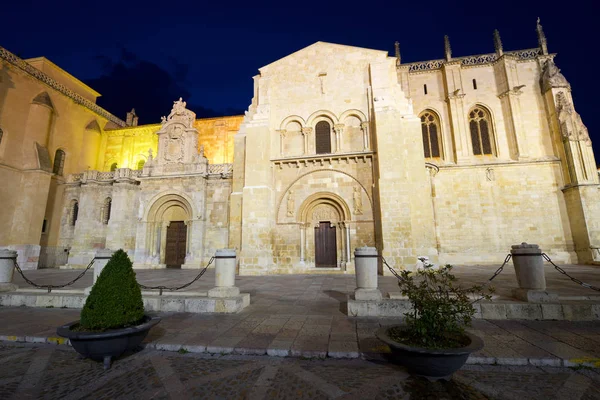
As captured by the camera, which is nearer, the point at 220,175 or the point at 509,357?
the point at 509,357

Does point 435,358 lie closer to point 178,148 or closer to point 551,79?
point 178,148

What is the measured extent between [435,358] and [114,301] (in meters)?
4.03

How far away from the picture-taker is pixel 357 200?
570 inches

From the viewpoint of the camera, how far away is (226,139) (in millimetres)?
23203

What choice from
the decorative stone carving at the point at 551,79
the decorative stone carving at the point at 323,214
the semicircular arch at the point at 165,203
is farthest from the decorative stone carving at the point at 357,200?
the decorative stone carving at the point at 551,79

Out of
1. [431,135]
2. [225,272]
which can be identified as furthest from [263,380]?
[431,135]

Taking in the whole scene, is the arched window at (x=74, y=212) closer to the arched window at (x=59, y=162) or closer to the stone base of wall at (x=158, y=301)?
the arched window at (x=59, y=162)

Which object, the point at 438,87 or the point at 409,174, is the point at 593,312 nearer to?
the point at 409,174

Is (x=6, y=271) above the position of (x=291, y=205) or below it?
below

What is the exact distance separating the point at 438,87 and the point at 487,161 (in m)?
6.44

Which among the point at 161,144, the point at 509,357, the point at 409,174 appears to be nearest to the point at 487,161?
the point at 409,174

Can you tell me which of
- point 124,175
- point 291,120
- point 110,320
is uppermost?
point 291,120

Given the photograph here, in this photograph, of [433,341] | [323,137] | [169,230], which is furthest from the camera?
[169,230]

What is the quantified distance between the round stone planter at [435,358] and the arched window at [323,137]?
44.7 ft
